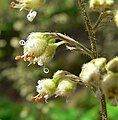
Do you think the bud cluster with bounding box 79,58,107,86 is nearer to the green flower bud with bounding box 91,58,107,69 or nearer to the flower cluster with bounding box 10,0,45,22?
the green flower bud with bounding box 91,58,107,69

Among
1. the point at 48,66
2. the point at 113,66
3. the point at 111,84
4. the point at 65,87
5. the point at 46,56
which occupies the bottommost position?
the point at 111,84

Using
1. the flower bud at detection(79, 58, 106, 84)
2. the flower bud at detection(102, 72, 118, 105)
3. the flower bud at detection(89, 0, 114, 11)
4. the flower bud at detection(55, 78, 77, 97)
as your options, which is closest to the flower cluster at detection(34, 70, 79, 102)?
the flower bud at detection(55, 78, 77, 97)

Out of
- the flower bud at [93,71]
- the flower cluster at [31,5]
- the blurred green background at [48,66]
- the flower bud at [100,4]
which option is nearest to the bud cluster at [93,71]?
the flower bud at [93,71]

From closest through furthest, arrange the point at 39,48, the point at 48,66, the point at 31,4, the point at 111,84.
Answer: the point at 111,84
the point at 39,48
the point at 31,4
the point at 48,66

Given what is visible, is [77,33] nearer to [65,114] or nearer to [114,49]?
[114,49]

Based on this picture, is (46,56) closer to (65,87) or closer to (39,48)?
(39,48)

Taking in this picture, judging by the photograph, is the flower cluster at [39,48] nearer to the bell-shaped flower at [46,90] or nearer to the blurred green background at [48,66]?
the bell-shaped flower at [46,90]

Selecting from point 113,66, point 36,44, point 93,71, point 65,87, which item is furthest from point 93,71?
point 36,44
